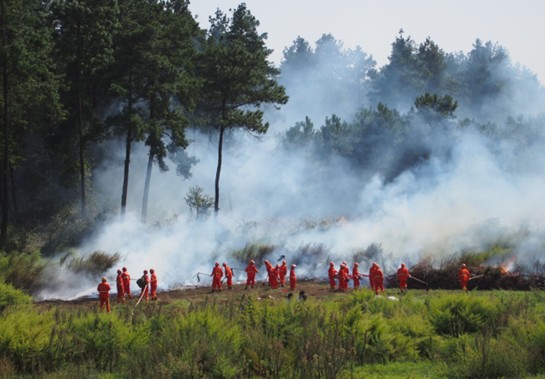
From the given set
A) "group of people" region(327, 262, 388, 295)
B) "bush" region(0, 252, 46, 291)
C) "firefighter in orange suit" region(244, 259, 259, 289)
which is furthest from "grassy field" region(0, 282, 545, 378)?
"firefighter in orange suit" region(244, 259, 259, 289)

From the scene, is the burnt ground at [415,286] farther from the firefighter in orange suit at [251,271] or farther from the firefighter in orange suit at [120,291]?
the firefighter in orange suit at [251,271]

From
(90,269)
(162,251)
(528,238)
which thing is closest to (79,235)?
(162,251)

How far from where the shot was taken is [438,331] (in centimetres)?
1590

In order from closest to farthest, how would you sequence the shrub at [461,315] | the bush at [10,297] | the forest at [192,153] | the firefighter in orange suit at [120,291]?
the shrub at [461,315] → the bush at [10,297] → the firefighter in orange suit at [120,291] → the forest at [192,153]

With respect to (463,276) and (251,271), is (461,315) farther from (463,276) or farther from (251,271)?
(251,271)

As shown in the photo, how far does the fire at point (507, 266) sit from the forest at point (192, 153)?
87 centimetres

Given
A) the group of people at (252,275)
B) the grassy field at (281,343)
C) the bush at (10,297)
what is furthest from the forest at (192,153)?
the grassy field at (281,343)

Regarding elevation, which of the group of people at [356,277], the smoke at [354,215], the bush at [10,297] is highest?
the smoke at [354,215]

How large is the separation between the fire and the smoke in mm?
500

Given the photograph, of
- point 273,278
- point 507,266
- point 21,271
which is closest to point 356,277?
point 273,278

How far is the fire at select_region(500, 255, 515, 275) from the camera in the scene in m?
28.4

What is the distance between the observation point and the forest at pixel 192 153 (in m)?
37.8

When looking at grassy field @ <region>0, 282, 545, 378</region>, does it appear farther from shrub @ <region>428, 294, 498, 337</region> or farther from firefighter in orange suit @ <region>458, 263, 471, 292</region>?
firefighter in orange suit @ <region>458, 263, 471, 292</region>

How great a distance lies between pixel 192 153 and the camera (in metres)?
69.1
